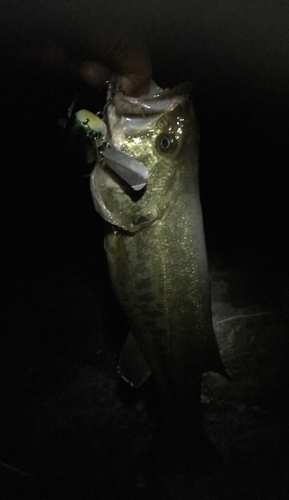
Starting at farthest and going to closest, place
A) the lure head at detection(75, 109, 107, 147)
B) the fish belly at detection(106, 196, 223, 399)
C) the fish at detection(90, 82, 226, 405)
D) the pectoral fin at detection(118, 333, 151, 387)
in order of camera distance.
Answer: the pectoral fin at detection(118, 333, 151, 387) → the fish belly at detection(106, 196, 223, 399) → the fish at detection(90, 82, 226, 405) → the lure head at detection(75, 109, 107, 147)

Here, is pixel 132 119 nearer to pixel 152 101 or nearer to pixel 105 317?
pixel 152 101

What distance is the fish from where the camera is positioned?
127 centimetres

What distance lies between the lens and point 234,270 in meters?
2.77

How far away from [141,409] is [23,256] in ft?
4.56

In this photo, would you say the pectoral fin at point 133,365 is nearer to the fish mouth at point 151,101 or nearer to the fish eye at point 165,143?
the fish eye at point 165,143

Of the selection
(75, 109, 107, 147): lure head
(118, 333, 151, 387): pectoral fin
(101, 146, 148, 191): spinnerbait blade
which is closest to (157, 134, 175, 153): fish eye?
(101, 146, 148, 191): spinnerbait blade

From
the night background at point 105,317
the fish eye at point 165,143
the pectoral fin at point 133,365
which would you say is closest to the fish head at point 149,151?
the fish eye at point 165,143

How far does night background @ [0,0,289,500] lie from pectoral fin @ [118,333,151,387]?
0.74 m

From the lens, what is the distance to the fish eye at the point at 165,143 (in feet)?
4.29

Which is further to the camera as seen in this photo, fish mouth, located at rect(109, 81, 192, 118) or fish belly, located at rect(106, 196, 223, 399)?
fish belly, located at rect(106, 196, 223, 399)

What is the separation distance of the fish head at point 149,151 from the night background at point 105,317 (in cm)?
16

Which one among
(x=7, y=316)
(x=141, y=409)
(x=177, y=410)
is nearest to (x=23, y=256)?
(x=7, y=316)

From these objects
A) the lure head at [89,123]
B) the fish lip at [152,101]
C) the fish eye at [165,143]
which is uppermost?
the fish lip at [152,101]

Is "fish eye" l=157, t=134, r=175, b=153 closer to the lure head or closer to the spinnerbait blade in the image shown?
the spinnerbait blade
